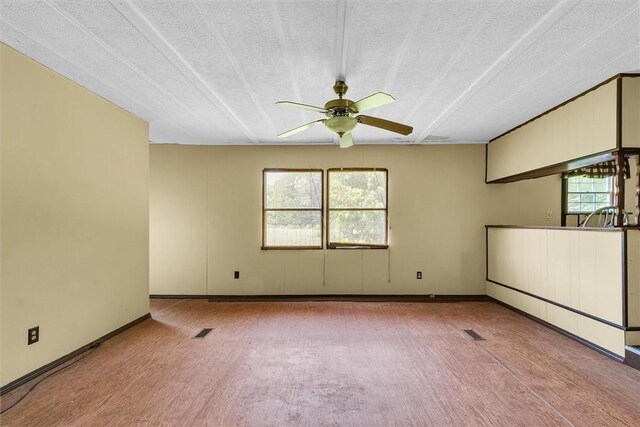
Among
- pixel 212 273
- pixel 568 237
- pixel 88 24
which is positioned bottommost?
pixel 212 273

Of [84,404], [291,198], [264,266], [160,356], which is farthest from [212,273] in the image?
[84,404]

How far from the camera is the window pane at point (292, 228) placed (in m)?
5.48

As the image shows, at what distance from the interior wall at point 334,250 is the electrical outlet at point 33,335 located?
109 inches

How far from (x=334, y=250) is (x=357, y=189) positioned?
111 cm

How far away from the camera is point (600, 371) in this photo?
2.75m

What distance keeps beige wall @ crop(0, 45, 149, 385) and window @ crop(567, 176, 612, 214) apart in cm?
662

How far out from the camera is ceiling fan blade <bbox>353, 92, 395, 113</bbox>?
93.0 inches

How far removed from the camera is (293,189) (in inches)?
217

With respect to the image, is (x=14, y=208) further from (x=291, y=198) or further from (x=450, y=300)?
(x=450, y=300)

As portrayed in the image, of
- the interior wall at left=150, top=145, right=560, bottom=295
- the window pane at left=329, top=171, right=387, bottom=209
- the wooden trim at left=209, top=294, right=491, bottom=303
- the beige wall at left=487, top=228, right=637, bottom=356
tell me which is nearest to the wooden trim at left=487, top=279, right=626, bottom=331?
the beige wall at left=487, top=228, right=637, bottom=356

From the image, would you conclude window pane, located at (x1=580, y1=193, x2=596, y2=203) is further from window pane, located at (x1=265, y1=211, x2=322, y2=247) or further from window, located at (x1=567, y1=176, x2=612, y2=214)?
window pane, located at (x1=265, y1=211, x2=322, y2=247)

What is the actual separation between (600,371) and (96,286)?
481 centimetres

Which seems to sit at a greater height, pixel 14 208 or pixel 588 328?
pixel 14 208

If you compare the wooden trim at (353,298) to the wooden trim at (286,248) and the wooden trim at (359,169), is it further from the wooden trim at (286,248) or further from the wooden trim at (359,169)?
the wooden trim at (359,169)
